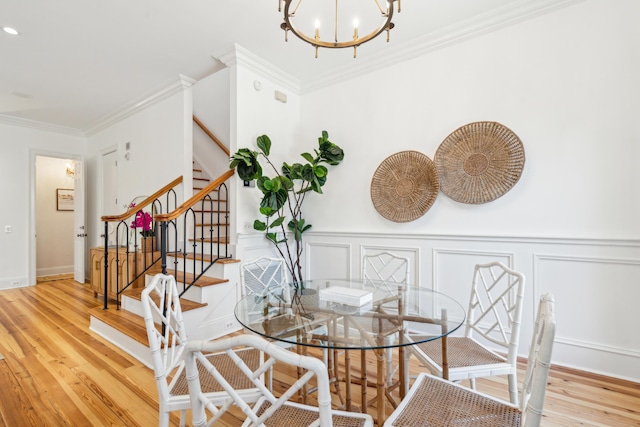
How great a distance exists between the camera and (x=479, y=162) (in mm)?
2680

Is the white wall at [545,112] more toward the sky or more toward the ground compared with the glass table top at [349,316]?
more toward the sky

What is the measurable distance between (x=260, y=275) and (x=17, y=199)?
17.9ft

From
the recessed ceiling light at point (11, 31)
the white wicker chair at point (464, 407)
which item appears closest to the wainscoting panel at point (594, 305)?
the white wicker chair at point (464, 407)

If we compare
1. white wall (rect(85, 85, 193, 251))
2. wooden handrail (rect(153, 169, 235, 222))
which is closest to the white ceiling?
white wall (rect(85, 85, 193, 251))

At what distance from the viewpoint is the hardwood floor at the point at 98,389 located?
185 cm

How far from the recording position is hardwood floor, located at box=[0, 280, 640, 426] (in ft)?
6.07

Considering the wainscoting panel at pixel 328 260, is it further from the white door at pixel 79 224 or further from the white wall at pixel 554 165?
the white door at pixel 79 224

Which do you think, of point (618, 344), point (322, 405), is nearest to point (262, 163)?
point (322, 405)

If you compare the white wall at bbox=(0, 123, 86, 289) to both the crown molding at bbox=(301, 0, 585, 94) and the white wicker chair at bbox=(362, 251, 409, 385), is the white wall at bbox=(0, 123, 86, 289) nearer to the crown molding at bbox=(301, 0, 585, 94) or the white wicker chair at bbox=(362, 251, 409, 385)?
the crown molding at bbox=(301, 0, 585, 94)

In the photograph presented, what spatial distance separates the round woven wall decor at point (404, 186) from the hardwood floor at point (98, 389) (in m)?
1.41

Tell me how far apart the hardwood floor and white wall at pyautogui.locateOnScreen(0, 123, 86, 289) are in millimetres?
2676

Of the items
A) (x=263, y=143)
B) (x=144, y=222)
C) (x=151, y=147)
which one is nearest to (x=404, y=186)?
(x=263, y=143)

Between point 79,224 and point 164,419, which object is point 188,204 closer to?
point 164,419

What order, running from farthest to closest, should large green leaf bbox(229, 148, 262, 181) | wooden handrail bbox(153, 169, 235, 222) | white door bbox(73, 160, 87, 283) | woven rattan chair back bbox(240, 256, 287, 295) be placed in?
white door bbox(73, 160, 87, 283)
large green leaf bbox(229, 148, 262, 181)
wooden handrail bbox(153, 169, 235, 222)
woven rattan chair back bbox(240, 256, 287, 295)
